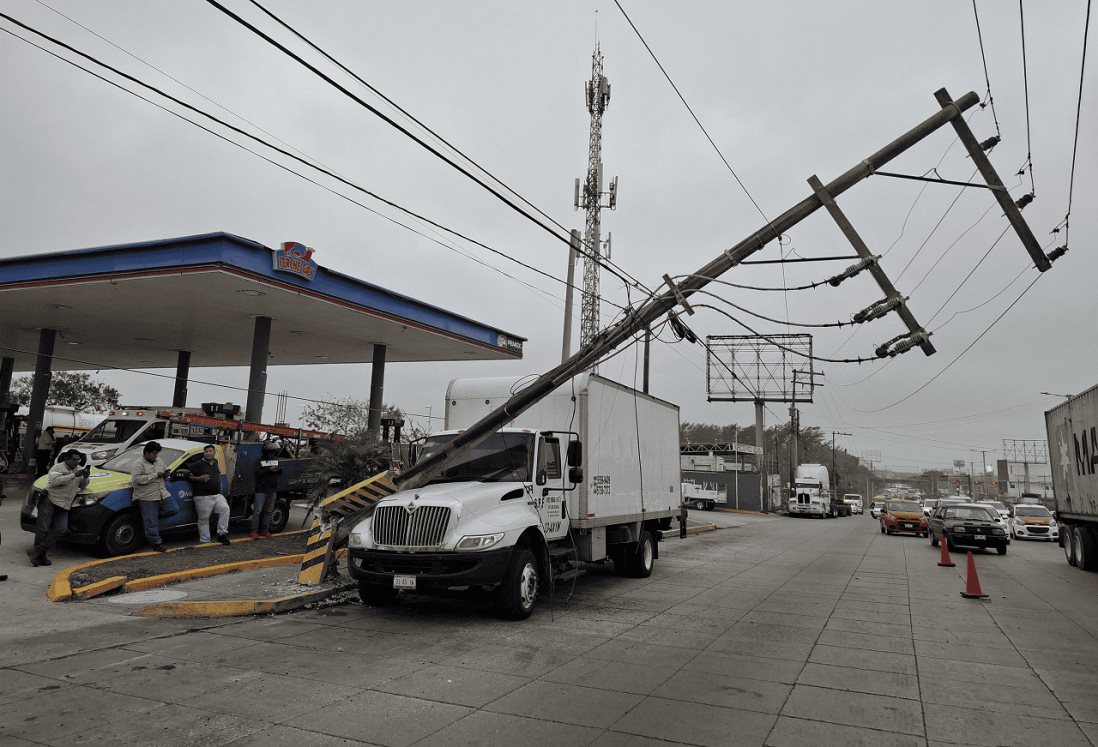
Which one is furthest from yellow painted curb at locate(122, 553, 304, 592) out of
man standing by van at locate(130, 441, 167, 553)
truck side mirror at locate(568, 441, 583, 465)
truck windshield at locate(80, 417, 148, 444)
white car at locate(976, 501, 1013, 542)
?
white car at locate(976, 501, 1013, 542)

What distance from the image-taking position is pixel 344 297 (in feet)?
65.5

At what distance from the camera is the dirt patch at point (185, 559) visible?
934cm

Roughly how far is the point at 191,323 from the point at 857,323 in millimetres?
22316

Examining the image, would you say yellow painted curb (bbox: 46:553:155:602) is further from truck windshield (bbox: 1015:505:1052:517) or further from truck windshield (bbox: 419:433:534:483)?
truck windshield (bbox: 1015:505:1052:517)

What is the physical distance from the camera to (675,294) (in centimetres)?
988

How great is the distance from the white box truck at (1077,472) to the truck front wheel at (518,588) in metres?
12.9

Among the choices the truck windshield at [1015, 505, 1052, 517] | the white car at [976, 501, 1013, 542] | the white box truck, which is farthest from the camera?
the truck windshield at [1015, 505, 1052, 517]

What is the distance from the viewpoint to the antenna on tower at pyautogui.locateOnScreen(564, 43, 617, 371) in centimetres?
2316

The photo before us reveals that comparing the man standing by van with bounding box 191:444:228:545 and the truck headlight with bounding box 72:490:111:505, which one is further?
the man standing by van with bounding box 191:444:228:545

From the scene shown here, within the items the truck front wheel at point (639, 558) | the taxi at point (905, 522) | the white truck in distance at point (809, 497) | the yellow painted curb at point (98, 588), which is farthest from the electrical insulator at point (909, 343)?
the white truck in distance at point (809, 497)

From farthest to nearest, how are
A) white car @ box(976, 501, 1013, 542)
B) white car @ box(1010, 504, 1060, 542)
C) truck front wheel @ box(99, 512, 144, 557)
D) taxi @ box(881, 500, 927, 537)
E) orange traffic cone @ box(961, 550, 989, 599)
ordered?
white car @ box(1010, 504, 1060, 542), taxi @ box(881, 500, 927, 537), white car @ box(976, 501, 1013, 542), orange traffic cone @ box(961, 550, 989, 599), truck front wheel @ box(99, 512, 144, 557)

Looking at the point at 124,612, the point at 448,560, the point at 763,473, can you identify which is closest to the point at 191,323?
the point at 124,612

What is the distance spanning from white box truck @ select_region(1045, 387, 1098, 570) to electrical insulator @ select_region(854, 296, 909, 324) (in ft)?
26.9

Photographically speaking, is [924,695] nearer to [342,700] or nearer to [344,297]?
[342,700]
